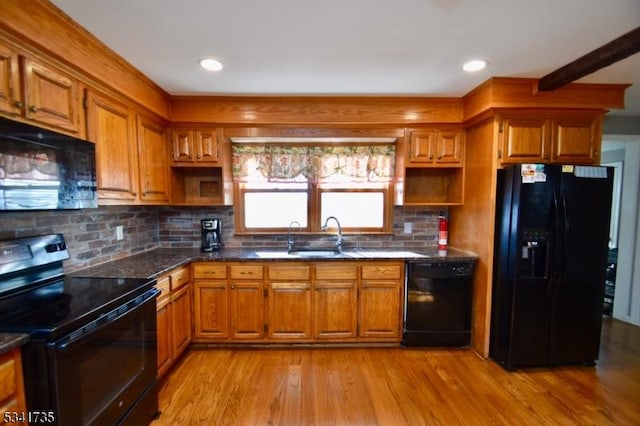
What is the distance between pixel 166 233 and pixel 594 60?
12.9 ft

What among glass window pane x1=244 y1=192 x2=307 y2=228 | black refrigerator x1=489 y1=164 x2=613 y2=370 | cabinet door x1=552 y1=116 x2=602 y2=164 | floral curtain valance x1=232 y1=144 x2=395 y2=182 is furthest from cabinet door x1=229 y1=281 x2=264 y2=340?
cabinet door x1=552 y1=116 x2=602 y2=164

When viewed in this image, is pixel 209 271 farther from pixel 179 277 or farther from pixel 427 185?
pixel 427 185

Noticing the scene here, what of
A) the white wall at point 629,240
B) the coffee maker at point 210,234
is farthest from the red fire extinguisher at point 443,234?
the coffee maker at point 210,234

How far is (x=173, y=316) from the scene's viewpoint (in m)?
2.30

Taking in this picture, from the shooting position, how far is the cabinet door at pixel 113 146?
1.87 m

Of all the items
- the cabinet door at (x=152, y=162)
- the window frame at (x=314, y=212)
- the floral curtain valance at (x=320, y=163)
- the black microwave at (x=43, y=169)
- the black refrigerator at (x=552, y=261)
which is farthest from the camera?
the window frame at (x=314, y=212)

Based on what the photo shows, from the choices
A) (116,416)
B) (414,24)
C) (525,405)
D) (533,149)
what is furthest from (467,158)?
(116,416)

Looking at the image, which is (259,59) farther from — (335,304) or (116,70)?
(335,304)

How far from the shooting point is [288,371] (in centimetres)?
237

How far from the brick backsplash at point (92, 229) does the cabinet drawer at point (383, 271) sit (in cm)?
222

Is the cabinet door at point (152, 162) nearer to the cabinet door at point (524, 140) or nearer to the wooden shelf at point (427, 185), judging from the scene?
the wooden shelf at point (427, 185)

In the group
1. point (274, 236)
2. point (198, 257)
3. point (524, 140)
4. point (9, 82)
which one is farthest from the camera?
point (274, 236)

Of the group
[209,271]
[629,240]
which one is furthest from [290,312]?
[629,240]

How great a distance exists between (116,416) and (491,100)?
10.8 feet
